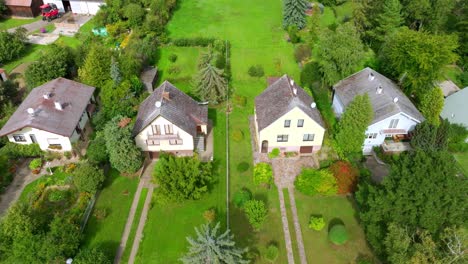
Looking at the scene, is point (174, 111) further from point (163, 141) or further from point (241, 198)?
point (241, 198)

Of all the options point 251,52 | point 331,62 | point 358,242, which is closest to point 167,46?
point 251,52

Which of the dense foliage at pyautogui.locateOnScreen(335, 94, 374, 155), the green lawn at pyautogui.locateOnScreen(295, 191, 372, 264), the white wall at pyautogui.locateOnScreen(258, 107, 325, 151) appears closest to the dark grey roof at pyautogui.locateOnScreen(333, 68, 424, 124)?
the dense foliage at pyautogui.locateOnScreen(335, 94, 374, 155)

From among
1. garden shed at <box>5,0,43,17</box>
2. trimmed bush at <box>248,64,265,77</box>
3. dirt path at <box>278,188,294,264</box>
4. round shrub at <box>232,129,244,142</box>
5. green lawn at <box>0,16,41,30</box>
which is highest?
garden shed at <box>5,0,43,17</box>

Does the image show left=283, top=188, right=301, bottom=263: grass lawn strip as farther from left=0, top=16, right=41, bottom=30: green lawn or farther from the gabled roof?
left=0, top=16, right=41, bottom=30: green lawn

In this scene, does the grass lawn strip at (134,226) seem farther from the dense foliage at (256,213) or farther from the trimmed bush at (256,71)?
the trimmed bush at (256,71)

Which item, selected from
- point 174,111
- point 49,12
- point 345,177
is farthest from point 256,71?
point 49,12

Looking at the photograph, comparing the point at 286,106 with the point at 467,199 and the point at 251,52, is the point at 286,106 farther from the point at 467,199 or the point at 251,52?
the point at 251,52
